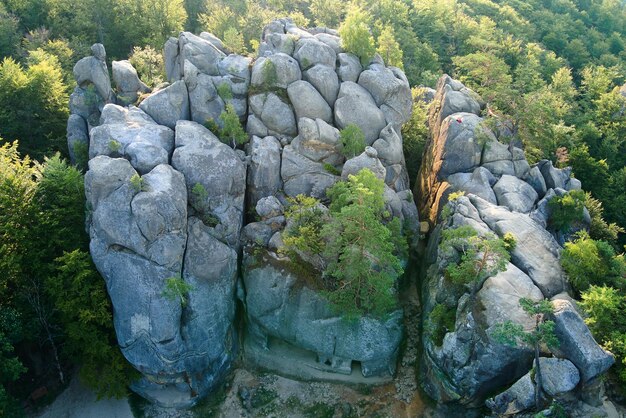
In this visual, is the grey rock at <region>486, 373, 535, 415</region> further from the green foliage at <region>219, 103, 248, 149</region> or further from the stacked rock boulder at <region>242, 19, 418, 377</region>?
the green foliage at <region>219, 103, 248, 149</region>

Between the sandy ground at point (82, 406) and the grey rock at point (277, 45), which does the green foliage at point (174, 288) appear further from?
the grey rock at point (277, 45)

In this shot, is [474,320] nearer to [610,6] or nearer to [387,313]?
[387,313]

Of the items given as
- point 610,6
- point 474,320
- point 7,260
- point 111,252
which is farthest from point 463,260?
point 610,6

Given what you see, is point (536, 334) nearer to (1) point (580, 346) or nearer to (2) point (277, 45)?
(1) point (580, 346)

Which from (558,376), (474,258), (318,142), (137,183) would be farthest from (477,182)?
(137,183)

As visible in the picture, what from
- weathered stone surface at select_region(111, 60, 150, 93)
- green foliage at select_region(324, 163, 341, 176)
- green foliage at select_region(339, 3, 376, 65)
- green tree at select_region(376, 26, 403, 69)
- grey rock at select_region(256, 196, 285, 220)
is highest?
green foliage at select_region(339, 3, 376, 65)

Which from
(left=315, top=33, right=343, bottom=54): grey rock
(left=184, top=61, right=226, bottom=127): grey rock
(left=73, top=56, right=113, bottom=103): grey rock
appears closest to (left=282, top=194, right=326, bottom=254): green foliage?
(left=184, top=61, right=226, bottom=127): grey rock
